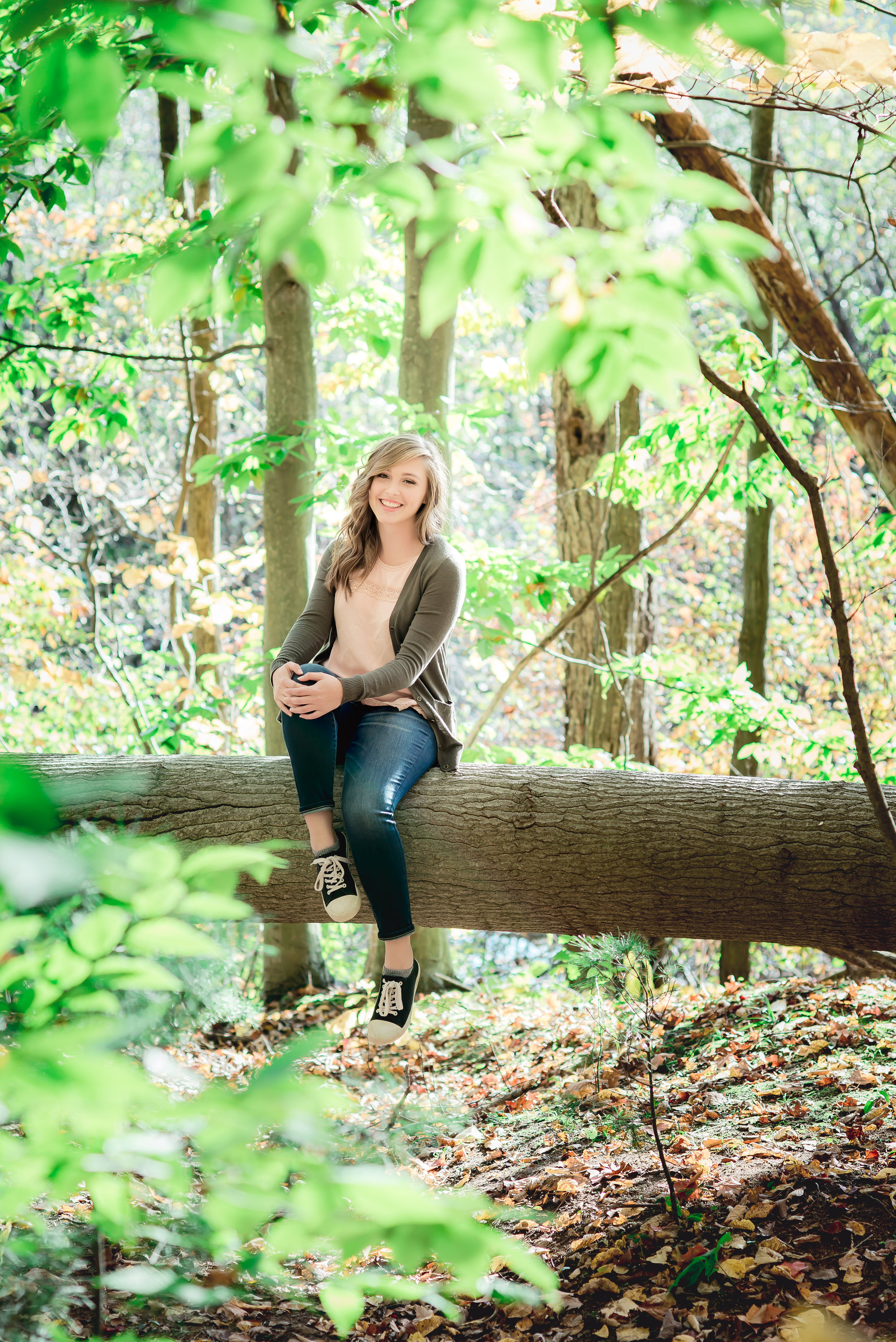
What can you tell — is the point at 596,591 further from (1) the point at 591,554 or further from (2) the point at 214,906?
(2) the point at 214,906

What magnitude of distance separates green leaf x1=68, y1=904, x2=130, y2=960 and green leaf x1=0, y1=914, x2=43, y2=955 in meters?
0.05

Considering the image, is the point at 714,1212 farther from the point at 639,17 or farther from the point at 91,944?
the point at 639,17

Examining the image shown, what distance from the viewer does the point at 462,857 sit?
121 inches

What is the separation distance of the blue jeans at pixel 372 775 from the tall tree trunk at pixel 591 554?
297 cm

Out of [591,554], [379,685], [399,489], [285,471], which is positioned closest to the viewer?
[379,685]

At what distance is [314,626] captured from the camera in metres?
3.35

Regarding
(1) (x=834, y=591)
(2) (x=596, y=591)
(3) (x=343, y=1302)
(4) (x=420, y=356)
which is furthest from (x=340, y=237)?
(4) (x=420, y=356)

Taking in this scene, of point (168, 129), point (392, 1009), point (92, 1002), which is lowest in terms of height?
point (392, 1009)

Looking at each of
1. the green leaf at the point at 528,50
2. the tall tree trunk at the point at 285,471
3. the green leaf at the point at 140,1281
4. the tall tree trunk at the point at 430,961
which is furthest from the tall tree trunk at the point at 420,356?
the green leaf at the point at 140,1281

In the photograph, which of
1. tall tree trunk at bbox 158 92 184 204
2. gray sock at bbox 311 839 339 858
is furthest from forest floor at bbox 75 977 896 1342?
tall tree trunk at bbox 158 92 184 204

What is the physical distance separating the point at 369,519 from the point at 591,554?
2.86 meters

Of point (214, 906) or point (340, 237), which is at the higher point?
point (340, 237)

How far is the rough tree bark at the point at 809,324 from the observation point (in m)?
4.31

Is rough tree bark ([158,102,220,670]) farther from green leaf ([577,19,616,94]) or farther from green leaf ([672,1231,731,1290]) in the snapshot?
green leaf ([577,19,616,94])
